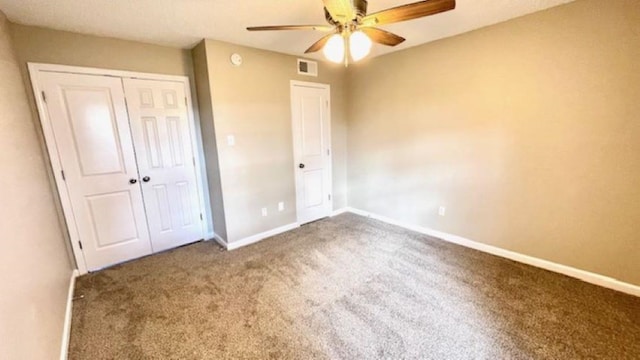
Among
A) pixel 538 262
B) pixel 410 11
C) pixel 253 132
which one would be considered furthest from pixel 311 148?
pixel 538 262

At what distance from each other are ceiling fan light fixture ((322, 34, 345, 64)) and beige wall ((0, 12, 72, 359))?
1.89 metres

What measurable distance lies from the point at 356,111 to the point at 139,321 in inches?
138

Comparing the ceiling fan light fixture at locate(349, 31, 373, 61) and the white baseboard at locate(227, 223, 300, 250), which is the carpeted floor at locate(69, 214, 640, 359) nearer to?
the white baseboard at locate(227, 223, 300, 250)

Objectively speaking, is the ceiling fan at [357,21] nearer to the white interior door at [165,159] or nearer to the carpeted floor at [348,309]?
the white interior door at [165,159]

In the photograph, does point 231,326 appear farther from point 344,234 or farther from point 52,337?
point 344,234

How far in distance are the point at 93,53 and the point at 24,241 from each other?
195 centimetres

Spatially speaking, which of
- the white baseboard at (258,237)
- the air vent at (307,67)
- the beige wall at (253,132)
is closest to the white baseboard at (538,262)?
the white baseboard at (258,237)

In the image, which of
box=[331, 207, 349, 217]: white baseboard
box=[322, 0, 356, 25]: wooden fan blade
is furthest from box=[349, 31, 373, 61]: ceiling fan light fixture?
box=[331, 207, 349, 217]: white baseboard

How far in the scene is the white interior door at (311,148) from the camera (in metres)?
3.56

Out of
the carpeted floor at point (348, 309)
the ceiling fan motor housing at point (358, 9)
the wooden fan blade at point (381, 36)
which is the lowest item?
the carpeted floor at point (348, 309)

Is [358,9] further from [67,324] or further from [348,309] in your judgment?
[67,324]

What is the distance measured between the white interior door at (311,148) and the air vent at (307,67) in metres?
0.15

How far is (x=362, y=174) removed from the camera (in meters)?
4.05

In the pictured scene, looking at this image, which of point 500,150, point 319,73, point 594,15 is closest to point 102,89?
point 319,73
